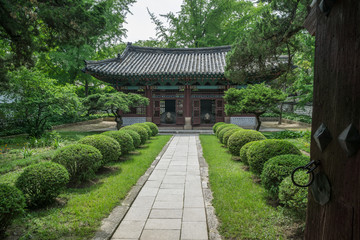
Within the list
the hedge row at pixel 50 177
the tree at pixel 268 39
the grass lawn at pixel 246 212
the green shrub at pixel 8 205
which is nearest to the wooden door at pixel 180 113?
the hedge row at pixel 50 177

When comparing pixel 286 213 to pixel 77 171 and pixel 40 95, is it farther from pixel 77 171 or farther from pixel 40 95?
pixel 40 95

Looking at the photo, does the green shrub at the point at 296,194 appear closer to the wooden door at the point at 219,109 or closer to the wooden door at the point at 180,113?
the wooden door at the point at 219,109

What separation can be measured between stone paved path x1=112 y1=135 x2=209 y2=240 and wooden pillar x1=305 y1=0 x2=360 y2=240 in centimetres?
232

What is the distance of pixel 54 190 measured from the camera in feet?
12.8

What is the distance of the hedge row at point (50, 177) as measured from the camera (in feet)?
9.67

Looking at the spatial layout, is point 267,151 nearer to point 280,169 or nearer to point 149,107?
point 280,169

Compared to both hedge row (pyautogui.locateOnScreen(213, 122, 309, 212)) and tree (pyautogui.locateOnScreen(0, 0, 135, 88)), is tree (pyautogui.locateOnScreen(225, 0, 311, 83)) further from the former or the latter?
tree (pyautogui.locateOnScreen(0, 0, 135, 88))

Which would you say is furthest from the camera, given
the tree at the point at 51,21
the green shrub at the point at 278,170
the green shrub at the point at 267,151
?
the green shrub at the point at 267,151

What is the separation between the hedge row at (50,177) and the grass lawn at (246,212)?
9.25 ft

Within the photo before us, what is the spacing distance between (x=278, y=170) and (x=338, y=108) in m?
2.91

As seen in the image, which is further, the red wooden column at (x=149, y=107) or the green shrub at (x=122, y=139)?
the red wooden column at (x=149, y=107)

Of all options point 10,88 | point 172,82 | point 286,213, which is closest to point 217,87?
point 172,82

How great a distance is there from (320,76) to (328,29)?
259 millimetres

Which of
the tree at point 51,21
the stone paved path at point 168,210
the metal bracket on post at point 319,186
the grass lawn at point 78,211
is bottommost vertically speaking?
the stone paved path at point 168,210
